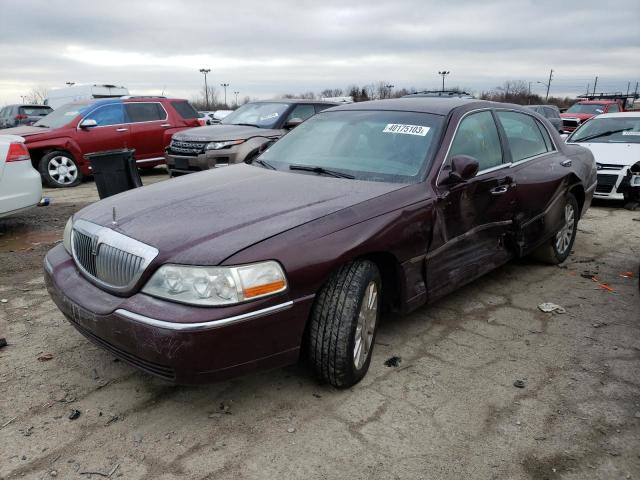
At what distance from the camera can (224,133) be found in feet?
27.9

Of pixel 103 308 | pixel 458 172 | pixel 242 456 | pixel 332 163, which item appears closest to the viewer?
pixel 242 456

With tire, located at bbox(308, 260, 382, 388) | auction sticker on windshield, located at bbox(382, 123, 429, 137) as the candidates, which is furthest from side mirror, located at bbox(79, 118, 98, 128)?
tire, located at bbox(308, 260, 382, 388)

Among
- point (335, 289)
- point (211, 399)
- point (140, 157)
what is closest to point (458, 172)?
point (335, 289)

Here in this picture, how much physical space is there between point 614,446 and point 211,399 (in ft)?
6.78

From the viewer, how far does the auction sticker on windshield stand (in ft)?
→ 11.9

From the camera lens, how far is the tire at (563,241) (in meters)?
5.05

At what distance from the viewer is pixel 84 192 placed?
945 cm

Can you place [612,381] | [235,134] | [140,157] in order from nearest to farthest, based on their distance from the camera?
[612,381] < [235,134] < [140,157]

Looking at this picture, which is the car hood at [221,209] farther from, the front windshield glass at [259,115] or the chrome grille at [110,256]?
the front windshield glass at [259,115]

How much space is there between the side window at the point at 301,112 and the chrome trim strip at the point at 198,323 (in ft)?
23.6

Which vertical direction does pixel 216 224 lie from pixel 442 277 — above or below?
above

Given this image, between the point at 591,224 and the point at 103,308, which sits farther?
the point at 591,224

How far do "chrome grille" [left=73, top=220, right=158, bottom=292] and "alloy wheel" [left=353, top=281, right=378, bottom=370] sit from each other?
3.81 feet

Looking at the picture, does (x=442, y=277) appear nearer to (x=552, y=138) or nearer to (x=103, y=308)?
(x=103, y=308)
